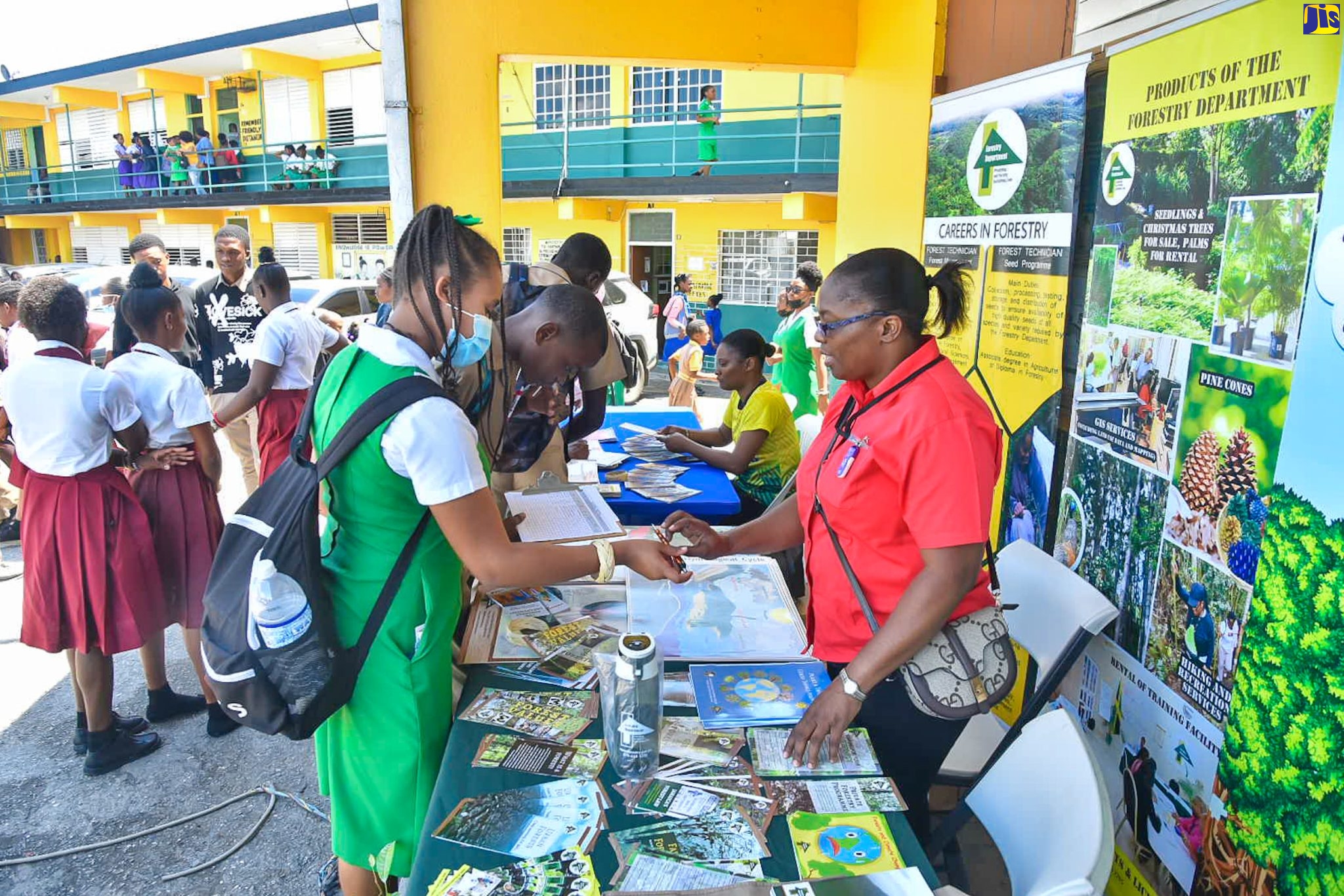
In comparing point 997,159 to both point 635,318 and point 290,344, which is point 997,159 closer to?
point 290,344

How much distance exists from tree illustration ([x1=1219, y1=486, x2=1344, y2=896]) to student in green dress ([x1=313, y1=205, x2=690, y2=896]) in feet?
4.65

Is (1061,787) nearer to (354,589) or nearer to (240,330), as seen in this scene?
(354,589)

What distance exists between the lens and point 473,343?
178 centimetres

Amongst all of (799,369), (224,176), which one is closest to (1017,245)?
(799,369)

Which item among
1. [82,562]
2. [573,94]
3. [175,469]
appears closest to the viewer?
[82,562]

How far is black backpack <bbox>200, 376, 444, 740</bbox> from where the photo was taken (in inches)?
60.2

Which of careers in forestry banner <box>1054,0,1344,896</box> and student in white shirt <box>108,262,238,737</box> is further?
student in white shirt <box>108,262,238,737</box>

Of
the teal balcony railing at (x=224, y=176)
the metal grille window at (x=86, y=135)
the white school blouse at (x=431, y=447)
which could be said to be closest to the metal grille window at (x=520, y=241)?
the teal balcony railing at (x=224, y=176)

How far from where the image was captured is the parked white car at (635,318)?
10812 mm

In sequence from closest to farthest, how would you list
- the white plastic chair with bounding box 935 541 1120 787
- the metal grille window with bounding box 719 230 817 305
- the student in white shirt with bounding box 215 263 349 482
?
the white plastic chair with bounding box 935 541 1120 787 → the student in white shirt with bounding box 215 263 349 482 → the metal grille window with bounding box 719 230 817 305

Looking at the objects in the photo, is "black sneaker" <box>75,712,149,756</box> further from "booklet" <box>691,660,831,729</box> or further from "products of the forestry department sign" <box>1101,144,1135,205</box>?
"products of the forestry department sign" <box>1101,144,1135,205</box>

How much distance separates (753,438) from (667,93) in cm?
1199

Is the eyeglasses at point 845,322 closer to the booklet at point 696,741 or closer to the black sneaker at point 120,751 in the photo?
the booklet at point 696,741

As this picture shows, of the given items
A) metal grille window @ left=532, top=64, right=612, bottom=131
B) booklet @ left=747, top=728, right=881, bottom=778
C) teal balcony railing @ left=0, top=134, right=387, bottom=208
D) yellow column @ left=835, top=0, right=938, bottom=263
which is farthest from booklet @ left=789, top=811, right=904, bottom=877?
teal balcony railing @ left=0, top=134, right=387, bottom=208
